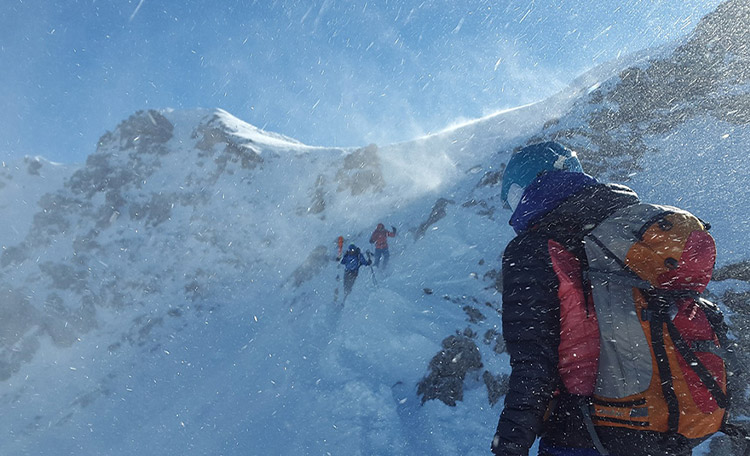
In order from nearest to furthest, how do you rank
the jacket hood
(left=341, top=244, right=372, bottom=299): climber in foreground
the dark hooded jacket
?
the dark hooded jacket, the jacket hood, (left=341, top=244, right=372, bottom=299): climber in foreground

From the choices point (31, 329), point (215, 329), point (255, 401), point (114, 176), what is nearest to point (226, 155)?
point (114, 176)

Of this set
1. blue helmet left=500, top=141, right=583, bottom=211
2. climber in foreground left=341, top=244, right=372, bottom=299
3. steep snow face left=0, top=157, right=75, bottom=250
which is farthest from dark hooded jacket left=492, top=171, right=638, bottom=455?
steep snow face left=0, top=157, right=75, bottom=250

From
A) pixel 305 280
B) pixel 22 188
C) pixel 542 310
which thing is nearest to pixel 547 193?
pixel 542 310

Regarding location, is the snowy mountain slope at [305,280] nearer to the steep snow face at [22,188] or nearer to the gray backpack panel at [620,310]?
the steep snow face at [22,188]

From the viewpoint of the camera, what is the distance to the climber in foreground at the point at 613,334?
4.92 ft

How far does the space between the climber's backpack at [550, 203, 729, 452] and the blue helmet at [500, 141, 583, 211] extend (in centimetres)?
56

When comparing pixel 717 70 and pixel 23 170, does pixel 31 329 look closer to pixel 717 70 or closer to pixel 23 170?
pixel 23 170

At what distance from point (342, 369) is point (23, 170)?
223 feet

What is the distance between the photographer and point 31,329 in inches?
1294

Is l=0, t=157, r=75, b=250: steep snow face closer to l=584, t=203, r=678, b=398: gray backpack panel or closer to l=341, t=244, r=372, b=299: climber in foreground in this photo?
l=341, t=244, r=372, b=299: climber in foreground

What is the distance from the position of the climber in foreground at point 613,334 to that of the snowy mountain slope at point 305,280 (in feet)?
21.0

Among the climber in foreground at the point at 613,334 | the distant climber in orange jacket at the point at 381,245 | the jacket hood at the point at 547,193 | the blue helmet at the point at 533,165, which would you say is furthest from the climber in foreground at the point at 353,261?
the climber in foreground at the point at 613,334

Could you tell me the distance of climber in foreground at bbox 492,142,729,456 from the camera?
1.50 metres

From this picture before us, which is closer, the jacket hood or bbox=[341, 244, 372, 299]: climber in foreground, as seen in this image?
the jacket hood
